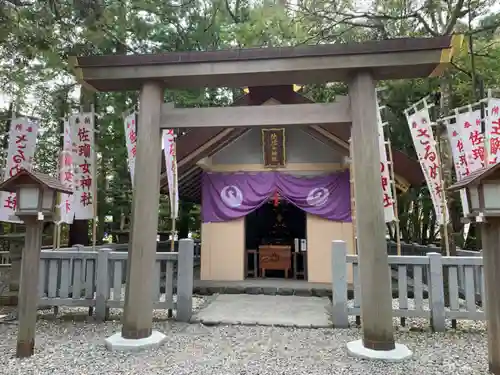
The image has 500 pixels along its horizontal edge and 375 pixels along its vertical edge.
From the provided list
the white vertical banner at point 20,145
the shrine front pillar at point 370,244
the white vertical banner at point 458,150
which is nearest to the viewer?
the shrine front pillar at point 370,244

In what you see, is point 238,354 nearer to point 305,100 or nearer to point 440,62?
point 440,62

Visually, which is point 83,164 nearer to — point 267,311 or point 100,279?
point 100,279

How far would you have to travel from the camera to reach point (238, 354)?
14.7ft

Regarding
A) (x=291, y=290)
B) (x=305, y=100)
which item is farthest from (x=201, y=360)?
(x=305, y=100)

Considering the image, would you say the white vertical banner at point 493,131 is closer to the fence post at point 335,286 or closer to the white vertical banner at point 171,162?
the fence post at point 335,286

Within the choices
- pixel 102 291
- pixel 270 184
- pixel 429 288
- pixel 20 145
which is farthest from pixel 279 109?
pixel 20 145

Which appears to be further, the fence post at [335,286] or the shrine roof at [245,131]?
the shrine roof at [245,131]

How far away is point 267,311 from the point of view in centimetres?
666

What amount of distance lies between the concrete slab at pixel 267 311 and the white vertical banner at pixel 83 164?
3106 mm

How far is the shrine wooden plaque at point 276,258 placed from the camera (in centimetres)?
1002

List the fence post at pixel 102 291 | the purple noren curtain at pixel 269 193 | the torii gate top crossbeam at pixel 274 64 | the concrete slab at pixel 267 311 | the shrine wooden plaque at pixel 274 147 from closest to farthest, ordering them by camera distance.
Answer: the torii gate top crossbeam at pixel 274 64, the concrete slab at pixel 267 311, the fence post at pixel 102 291, the purple noren curtain at pixel 269 193, the shrine wooden plaque at pixel 274 147

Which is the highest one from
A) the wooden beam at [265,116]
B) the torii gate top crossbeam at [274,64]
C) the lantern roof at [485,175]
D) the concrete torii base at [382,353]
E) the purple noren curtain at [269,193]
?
the torii gate top crossbeam at [274,64]

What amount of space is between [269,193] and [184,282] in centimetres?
407

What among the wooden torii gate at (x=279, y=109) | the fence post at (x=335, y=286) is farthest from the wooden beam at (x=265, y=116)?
the fence post at (x=335, y=286)
